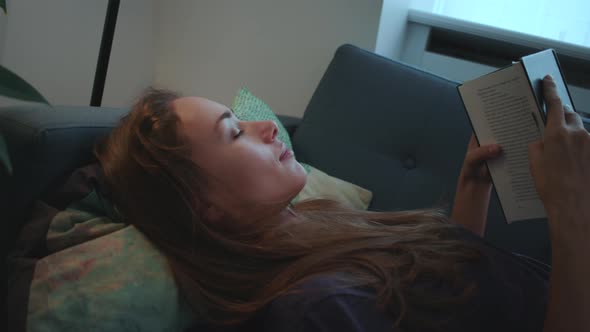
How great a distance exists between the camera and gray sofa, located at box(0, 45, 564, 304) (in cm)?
124

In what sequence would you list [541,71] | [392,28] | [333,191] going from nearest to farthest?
1. [541,71]
2. [333,191]
3. [392,28]

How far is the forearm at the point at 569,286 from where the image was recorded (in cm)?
72

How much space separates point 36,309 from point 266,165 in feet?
1.36

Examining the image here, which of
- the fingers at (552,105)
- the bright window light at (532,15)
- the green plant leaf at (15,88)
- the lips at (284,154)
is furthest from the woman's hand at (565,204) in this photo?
the bright window light at (532,15)

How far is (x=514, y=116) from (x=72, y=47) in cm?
168

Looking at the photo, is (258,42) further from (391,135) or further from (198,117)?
(198,117)

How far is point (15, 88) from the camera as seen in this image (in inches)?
30.6

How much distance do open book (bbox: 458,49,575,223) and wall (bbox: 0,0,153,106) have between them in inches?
60.6

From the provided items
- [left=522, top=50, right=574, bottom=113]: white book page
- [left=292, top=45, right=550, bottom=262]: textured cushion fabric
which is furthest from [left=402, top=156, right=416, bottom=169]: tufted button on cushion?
[left=522, top=50, right=574, bottom=113]: white book page

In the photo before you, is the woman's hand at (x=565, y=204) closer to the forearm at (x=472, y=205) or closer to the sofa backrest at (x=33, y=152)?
the forearm at (x=472, y=205)

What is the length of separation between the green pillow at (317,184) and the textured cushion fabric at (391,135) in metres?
0.05

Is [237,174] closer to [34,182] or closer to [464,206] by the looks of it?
[34,182]

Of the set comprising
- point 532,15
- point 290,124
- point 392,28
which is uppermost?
point 532,15

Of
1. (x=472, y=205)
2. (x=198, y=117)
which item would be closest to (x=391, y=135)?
(x=472, y=205)
